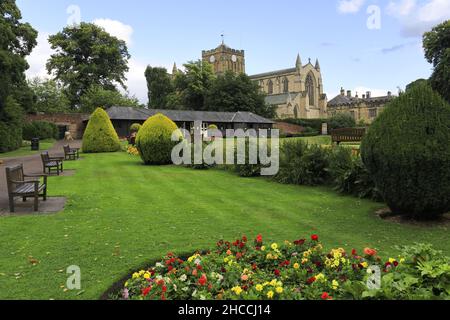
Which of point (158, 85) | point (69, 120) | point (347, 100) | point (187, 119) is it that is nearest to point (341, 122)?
point (187, 119)

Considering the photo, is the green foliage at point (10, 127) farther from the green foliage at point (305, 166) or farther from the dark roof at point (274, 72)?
the dark roof at point (274, 72)

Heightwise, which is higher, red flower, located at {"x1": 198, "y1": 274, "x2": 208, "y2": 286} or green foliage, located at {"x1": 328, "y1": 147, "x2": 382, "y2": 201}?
green foliage, located at {"x1": 328, "y1": 147, "x2": 382, "y2": 201}

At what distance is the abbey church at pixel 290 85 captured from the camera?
86.9 metres

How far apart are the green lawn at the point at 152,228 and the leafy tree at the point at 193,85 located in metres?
52.0

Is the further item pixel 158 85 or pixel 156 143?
pixel 158 85

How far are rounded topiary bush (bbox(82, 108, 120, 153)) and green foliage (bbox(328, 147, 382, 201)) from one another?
19.7 meters

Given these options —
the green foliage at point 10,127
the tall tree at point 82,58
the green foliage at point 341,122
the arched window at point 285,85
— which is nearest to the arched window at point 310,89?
the arched window at point 285,85

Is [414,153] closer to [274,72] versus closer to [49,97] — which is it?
[49,97]

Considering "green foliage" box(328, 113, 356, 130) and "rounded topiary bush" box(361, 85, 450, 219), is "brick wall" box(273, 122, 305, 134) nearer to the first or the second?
"green foliage" box(328, 113, 356, 130)

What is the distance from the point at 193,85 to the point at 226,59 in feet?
142

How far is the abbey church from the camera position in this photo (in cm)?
8688

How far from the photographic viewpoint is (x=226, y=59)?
10312 cm

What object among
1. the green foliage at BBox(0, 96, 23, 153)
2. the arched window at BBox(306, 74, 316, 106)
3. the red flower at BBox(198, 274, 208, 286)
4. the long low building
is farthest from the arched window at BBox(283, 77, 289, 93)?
the red flower at BBox(198, 274, 208, 286)
